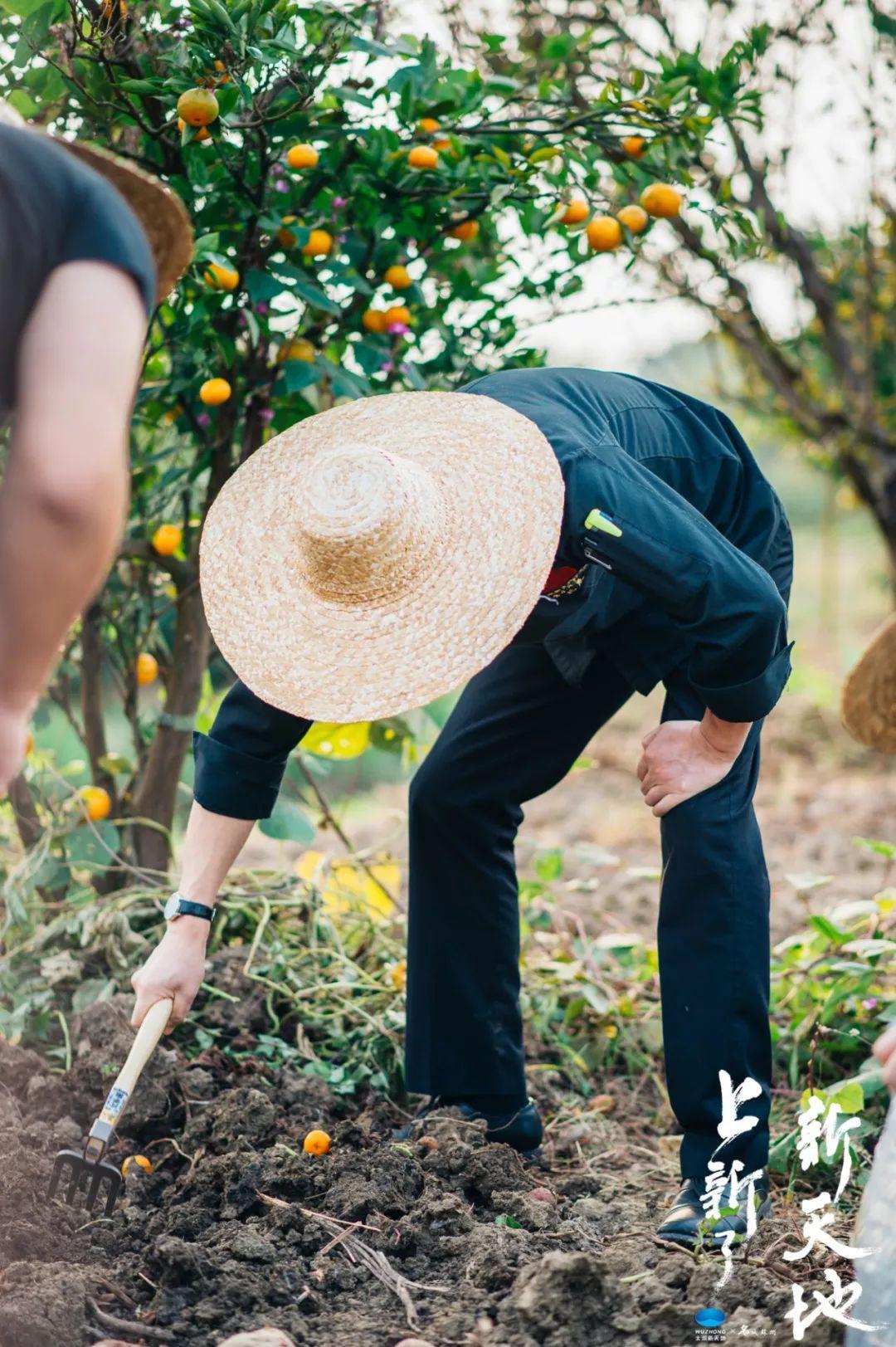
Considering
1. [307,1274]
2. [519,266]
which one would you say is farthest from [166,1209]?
[519,266]

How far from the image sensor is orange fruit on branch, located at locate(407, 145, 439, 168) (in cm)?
218

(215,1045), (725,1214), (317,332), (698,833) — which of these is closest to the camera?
(725,1214)

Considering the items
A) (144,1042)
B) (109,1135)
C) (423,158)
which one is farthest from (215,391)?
(109,1135)

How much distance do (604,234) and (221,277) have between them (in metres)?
0.65

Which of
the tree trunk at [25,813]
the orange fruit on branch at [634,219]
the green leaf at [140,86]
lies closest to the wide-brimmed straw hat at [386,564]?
the green leaf at [140,86]

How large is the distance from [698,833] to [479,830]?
371mm

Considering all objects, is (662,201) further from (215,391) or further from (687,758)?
(687,758)

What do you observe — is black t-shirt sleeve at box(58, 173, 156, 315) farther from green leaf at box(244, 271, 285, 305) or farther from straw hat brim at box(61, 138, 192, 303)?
green leaf at box(244, 271, 285, 305)

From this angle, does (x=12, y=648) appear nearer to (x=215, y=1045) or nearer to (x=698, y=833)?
(x=698, y=833)

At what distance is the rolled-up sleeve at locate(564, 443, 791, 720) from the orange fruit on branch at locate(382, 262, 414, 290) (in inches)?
30.5

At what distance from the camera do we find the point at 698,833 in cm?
187

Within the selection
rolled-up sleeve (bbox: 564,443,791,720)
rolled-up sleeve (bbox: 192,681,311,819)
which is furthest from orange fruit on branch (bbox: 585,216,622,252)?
rolled-up sleeve (bbox: 192,681,311,819)

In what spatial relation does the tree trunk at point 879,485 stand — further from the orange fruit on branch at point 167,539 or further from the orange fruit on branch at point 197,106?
the orange fruit on branch at point 197,106

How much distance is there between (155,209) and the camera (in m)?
1.51
